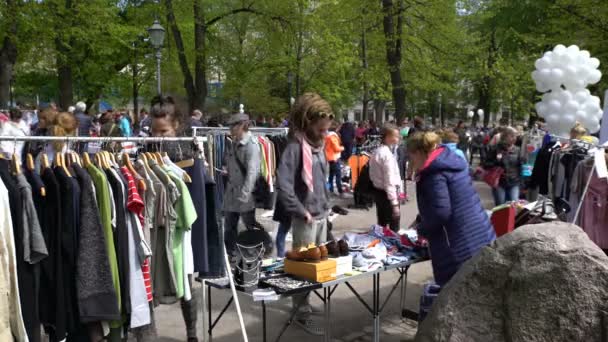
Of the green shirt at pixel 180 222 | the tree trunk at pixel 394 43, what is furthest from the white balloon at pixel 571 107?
the tree trunk at pixel 394 43

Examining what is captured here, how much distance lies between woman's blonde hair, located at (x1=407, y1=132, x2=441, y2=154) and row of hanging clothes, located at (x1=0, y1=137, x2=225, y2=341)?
5.44ft

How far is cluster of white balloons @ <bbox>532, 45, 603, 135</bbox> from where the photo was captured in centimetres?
803

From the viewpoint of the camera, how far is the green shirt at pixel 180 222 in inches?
141

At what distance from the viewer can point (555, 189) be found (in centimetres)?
627

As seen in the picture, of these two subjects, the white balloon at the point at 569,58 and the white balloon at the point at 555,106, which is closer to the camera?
the white balloon at the point at 569,58

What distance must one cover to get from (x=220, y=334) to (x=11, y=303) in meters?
2.35

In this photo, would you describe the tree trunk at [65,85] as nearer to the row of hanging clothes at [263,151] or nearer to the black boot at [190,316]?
the row of hanging clothes at [263,151]

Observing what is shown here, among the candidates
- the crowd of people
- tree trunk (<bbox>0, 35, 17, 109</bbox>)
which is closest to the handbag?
the crowd of people

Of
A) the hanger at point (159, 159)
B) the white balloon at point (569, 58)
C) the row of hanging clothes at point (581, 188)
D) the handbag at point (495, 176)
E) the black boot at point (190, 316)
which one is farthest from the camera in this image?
the handbag at point (495, 176)

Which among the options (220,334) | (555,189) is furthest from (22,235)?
(555,189)

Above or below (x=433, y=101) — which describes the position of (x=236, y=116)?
below

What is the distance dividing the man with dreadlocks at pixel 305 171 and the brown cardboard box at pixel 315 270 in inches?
19.5

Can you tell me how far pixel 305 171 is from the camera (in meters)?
4.61

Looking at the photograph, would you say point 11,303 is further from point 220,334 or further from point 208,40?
point 208,40
